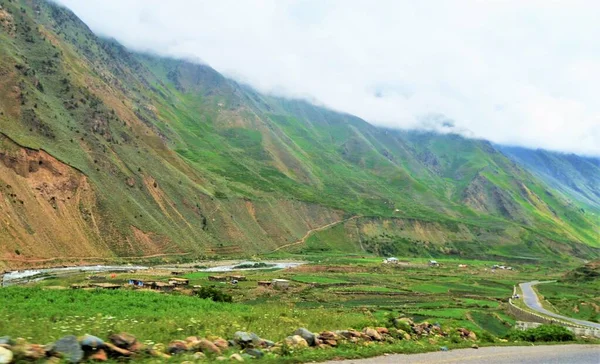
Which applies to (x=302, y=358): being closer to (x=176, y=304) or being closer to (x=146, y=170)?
(x=176, y=304)

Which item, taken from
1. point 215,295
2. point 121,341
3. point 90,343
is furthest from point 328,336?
point 215,295

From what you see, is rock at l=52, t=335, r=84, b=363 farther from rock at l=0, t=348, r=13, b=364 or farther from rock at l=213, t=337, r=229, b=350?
rock at l=213, t=337, r=229, b=350

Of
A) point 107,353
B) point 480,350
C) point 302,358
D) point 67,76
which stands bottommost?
point 480,350

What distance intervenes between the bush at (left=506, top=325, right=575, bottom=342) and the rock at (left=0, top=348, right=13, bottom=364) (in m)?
30.8

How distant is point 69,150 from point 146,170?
79.5 feet

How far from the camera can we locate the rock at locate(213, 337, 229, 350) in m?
19.7

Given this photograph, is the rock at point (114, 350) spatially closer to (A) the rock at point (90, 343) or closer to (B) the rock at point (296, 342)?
(A) the rock at point (90, 343)

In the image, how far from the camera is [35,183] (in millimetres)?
98500

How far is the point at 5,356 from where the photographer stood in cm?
1402

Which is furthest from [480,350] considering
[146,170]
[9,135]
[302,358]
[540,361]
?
[146,170]

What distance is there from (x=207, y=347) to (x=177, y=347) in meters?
1.19

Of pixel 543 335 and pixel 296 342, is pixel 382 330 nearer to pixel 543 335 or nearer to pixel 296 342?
pixel 296 342

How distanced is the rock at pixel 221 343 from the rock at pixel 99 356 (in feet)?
15.8

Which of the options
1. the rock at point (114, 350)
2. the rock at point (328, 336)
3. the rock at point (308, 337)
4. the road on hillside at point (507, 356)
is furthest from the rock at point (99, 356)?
the rock at point (328, 336)
